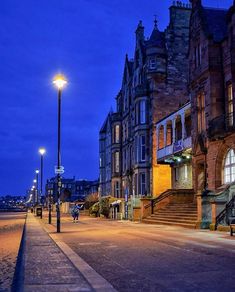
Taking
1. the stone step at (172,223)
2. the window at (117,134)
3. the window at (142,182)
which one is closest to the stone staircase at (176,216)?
the stone step at (172,223)

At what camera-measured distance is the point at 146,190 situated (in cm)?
4597

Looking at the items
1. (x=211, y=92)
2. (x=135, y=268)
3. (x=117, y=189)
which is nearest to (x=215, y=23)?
(x=211, y=92)

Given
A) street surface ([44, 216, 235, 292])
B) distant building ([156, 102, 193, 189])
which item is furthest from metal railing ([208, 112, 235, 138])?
street surface ([44, 216, 235, 292])

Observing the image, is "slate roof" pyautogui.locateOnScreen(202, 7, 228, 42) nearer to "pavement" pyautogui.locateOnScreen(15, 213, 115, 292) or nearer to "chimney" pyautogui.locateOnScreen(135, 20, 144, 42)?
"chimney" pyautogui.locateOnScreen(135, 20, 144, 42)

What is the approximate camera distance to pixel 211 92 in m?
29.4

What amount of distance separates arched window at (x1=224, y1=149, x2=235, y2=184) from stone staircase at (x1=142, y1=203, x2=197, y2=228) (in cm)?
292

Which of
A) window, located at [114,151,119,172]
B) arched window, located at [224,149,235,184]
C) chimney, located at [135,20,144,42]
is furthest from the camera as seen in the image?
window, located at [114,151,119,172]

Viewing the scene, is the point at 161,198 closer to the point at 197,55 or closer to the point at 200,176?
the point at 200,176

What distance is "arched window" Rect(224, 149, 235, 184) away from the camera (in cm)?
2712

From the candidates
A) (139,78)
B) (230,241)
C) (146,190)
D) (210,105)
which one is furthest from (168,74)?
(230,241)

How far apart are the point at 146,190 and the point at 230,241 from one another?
28.9 meters

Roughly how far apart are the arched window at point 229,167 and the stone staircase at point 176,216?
2.92m

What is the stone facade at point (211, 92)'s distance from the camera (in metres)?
27.6

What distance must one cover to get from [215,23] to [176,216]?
13.5 m
